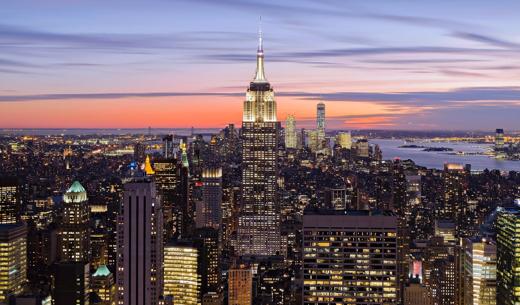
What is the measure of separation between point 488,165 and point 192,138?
3628cm

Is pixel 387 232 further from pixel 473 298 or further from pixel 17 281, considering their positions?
pixel 17 281

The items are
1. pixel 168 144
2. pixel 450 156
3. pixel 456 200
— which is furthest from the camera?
pixel 450 156

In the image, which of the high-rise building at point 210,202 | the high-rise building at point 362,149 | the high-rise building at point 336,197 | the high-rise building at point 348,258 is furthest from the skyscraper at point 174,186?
the high-rise building at point 362,149

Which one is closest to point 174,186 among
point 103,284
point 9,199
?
point 9,199

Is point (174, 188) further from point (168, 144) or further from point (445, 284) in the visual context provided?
point (445, 284)

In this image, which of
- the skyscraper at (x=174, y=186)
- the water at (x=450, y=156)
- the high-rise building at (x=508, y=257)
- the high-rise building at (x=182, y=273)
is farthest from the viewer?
the water at (x=450, y=156)

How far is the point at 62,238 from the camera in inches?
2096

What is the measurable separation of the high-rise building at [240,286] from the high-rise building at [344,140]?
236ft

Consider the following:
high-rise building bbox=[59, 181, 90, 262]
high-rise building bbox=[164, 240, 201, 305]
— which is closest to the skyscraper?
high-rise building bbox=[59, 181, 90, 262]

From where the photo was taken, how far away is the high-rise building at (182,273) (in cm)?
4412

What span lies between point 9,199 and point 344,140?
7030cm

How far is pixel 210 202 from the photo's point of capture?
70.6 metres

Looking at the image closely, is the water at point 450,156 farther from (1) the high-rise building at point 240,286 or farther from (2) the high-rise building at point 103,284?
(2) the high-rise building at point 103,284

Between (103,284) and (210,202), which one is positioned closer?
(103,284)
